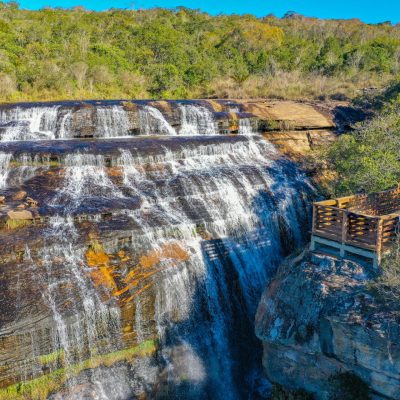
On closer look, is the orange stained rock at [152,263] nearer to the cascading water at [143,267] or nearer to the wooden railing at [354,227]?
→ the cascading water at [143,267]

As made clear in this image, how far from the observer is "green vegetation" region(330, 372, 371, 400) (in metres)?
9.17

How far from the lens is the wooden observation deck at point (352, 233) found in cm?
1020

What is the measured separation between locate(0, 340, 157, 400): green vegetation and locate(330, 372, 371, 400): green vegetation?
15.4ft

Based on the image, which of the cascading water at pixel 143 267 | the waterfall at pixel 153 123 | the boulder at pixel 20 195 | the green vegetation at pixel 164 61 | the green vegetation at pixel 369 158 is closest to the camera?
the cascading water at pixel 143 267

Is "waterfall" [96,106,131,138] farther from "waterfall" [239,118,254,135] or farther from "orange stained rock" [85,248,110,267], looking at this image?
"orange stained rock" [85,248,110,267]

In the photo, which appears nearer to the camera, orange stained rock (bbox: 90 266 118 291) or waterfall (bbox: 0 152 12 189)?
orange stained rock (bbox: 90 266 118 291)

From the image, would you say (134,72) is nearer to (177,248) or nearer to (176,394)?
(177,248)

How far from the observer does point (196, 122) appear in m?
23.3

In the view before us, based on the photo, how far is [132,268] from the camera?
1234 cm

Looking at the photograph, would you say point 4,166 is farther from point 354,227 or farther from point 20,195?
point 354,227

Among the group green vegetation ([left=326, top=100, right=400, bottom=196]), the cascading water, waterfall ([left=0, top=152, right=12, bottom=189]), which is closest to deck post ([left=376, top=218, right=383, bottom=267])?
green vegetation ([left=326, top=100, right=400, bottom=196])

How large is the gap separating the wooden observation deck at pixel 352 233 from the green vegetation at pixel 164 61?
74.1ft

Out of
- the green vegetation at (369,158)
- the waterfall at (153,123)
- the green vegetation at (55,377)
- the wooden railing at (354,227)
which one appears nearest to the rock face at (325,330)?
the wooden railing at (354,227)

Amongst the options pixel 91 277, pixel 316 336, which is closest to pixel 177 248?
pixel 91 277
